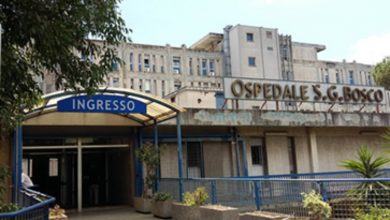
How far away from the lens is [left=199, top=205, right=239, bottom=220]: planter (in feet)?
29.8

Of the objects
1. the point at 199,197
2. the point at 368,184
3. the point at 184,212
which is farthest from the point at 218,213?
the point at 368,184

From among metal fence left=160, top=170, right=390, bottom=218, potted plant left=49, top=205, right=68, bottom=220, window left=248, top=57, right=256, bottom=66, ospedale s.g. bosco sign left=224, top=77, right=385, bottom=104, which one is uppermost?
window left=248, top=57, right=256, bottom=66

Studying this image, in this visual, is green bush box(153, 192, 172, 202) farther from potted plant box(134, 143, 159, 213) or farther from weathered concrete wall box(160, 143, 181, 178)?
weathered concrete wall box(160, 143, 181, 178)

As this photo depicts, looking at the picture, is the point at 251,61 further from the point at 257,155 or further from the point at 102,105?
the point at 102,105

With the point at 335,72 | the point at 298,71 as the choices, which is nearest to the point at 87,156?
the point at 298,71

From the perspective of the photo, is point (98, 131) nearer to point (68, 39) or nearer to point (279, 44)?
point (68, 39)

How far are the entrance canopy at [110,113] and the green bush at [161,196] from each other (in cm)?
232

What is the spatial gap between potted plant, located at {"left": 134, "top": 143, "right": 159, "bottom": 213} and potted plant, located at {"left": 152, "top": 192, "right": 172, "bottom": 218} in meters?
0.57

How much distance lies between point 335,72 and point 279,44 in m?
12.8

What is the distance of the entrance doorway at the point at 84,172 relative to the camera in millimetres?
14633

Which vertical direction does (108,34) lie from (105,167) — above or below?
above

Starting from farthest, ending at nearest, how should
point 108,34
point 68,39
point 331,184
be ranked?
point 331,184 → point 108,34 → point 68,39

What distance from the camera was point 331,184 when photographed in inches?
281

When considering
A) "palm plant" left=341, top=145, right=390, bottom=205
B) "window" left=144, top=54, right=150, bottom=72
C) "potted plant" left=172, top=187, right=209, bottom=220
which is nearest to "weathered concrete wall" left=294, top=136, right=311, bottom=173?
"potted plant" left=172, top=187, right=209, bottom=220
